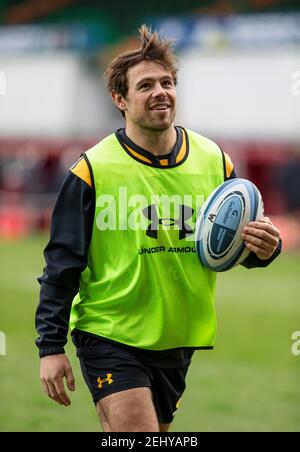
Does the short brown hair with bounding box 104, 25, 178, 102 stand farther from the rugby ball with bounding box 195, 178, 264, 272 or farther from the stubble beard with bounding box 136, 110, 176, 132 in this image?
the rugby ball with bounding box 195, 178, 264, 272

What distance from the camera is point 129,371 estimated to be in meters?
4.25

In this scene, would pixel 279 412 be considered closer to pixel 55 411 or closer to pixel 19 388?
pixel 55 411

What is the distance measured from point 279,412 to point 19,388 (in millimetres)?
2116

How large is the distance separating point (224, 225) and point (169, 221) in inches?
10.5

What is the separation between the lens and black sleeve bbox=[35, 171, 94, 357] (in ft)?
14.1

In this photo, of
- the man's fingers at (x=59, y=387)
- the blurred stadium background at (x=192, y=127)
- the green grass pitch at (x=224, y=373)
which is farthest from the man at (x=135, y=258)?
the blurred stadium background at (x=192, y=127)

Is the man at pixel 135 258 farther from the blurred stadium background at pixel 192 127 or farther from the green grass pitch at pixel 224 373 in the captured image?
the blurred stadium background at pixel 192 127

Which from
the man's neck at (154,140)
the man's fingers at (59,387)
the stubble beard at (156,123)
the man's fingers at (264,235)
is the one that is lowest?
the man's fingers at (59,387)

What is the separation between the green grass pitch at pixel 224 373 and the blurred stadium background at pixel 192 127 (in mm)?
33

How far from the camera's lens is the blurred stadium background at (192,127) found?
9025 mm

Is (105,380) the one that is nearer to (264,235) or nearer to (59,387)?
(59,387)

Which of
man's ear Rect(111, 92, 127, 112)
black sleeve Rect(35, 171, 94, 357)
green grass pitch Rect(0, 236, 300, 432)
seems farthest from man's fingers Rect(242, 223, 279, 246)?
green grass pitch Rect(0, 236, 300, 432)

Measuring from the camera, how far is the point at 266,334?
10297mm
